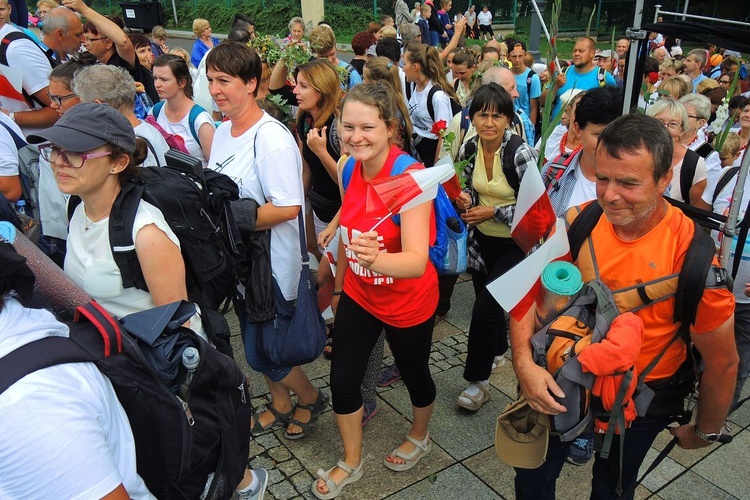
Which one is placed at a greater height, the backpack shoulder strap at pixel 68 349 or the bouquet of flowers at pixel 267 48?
the bouquet of flowers at pixel 267 48

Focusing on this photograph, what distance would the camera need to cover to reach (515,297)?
6.29 ft

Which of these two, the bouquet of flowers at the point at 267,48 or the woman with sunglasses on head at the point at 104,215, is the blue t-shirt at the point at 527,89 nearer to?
the bouquet of flowers at the point at 267,48

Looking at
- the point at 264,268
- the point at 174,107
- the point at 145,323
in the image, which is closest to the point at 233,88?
the point at 264,268

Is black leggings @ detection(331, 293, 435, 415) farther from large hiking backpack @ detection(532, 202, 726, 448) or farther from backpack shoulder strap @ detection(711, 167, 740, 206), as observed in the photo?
backpack shoulder strap @ detection(711, 167, 740, 206)

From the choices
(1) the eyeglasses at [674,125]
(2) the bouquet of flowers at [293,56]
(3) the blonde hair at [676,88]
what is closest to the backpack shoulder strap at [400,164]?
(1) the eyeglasses at [674,125]

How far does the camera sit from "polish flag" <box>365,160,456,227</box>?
7.84 feet

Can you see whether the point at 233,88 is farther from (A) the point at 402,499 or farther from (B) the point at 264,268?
(A) the point at 402,499

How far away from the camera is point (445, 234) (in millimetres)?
2947

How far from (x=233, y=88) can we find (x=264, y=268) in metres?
0.97

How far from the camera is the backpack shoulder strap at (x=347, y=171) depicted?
10.0 ft

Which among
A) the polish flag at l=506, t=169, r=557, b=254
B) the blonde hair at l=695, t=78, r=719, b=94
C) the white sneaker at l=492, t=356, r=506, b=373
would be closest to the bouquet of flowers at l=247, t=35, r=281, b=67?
the white sneaker at l=492, t=356, r=506, b=373

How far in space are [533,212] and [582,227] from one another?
7.8 inches

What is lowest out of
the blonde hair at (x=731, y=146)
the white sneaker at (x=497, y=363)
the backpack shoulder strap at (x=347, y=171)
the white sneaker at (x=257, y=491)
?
the white sneaker at (x=497, y=363)

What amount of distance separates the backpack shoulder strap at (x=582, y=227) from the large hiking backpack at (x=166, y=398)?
132 centimetres
